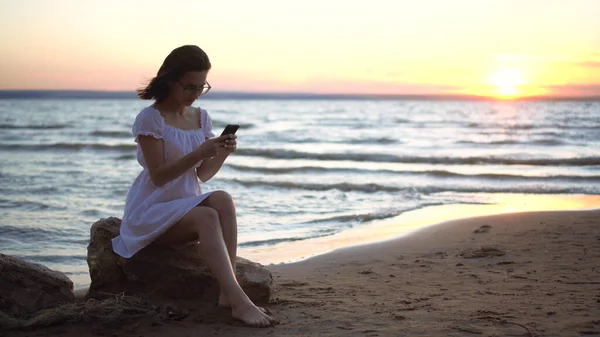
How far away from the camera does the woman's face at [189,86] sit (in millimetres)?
4512

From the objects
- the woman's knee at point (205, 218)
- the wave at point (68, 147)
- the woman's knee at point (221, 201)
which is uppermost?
the woman's knee at point (221, 201)

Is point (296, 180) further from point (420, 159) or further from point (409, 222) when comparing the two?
point (409, 222)

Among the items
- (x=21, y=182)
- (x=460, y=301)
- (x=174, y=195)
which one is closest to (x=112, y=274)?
(x=174, y=195)

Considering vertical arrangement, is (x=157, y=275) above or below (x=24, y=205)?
above

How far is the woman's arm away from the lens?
4346 millimetres

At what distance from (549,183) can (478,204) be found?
154 inches

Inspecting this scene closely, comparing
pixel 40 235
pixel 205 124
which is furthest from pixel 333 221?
pixel 205 124

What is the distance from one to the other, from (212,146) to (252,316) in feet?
Result: 3.71

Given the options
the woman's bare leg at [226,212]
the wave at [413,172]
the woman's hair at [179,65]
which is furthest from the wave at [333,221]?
the wave at [413,172]

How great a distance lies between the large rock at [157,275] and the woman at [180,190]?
0.59 ft

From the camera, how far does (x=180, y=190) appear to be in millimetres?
4641

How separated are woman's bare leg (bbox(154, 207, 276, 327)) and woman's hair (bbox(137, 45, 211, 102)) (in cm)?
92

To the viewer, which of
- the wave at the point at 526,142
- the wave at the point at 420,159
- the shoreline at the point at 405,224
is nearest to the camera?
the shoreline at the point at 405,224

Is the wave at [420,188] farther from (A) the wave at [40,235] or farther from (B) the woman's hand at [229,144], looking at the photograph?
(B) the woman's hand at [229,144]
